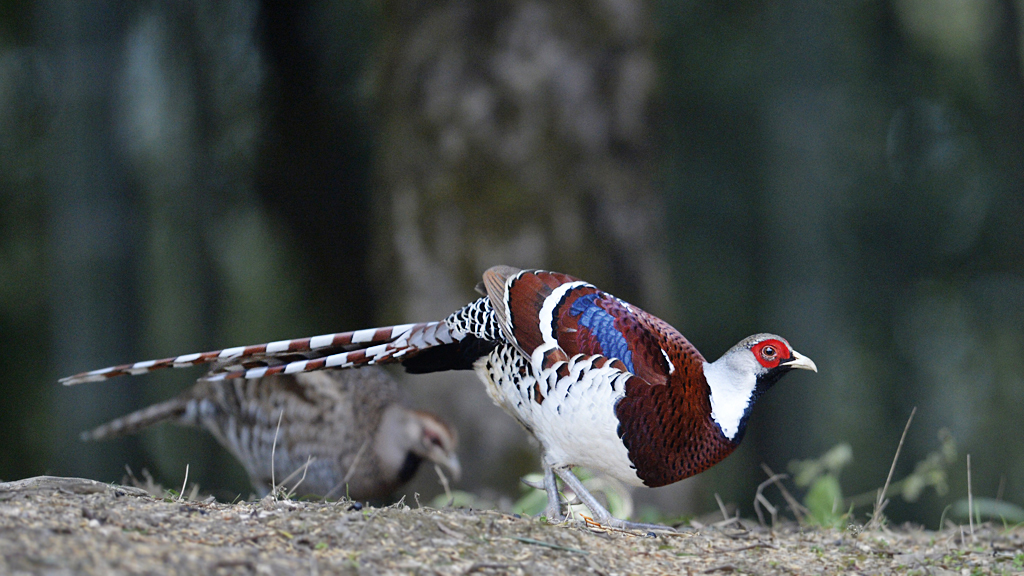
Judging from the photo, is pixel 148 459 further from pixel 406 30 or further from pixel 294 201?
pixel 406 30

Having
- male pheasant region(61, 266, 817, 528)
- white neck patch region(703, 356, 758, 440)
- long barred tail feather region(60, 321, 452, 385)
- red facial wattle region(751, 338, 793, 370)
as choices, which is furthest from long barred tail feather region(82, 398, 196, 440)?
red facial wattle region(751, 338, 793, 370)

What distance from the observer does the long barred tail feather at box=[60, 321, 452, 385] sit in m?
3.58

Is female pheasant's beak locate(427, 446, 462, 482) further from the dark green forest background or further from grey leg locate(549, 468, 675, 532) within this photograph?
grey leg locate(549, 468, 675, 532)

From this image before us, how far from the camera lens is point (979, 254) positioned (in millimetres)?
11805

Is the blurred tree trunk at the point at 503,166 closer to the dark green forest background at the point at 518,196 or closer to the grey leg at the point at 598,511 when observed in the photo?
the dark green forest background at the point at 518,196

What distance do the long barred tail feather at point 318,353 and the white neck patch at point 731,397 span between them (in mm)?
1185

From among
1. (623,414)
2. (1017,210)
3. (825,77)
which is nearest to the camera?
(623,414)

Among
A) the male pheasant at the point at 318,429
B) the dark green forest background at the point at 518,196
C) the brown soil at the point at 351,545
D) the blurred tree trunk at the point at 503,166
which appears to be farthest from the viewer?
the dark green forest background at the point at 518,196

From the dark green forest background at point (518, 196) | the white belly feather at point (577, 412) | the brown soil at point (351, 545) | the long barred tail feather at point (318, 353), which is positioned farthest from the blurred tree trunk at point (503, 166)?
the brown soil at point (351, 545)

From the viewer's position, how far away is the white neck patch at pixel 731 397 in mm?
Answer: 3412

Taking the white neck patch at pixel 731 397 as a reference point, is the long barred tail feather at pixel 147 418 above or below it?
below

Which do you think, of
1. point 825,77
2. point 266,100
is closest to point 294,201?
point 266,100

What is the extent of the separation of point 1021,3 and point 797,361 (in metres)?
9.41

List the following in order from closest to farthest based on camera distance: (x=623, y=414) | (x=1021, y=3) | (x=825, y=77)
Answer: (x=623, y=414) → (x=1021, y=3) → (x=825, y=77)
